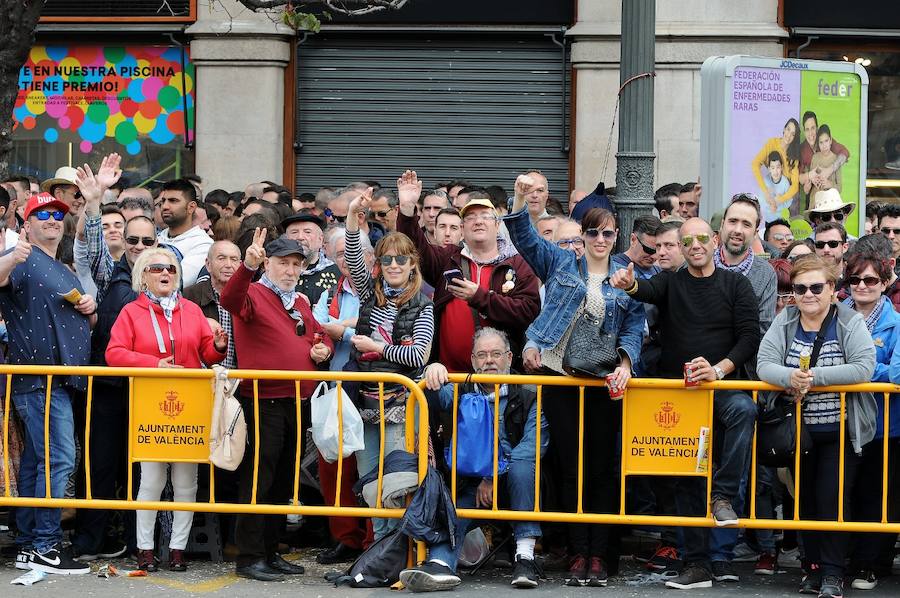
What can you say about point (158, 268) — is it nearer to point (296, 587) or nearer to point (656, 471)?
point (296, 587)

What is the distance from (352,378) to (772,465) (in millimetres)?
2403

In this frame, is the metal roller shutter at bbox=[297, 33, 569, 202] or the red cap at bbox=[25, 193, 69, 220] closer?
the red cap at bbox=[25, 193, 69, 220]

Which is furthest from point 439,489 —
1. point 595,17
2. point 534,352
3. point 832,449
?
point 595,17

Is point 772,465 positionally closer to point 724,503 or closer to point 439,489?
point 724,503

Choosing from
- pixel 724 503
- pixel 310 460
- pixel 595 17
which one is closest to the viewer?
pixel 724 503

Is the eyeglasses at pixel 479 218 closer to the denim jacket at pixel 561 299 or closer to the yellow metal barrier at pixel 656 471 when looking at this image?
the denim jacket at pixel 561 299

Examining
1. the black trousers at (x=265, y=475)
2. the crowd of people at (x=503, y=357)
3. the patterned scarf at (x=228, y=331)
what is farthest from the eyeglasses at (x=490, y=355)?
the patterned scarf at (x=228, y=331)

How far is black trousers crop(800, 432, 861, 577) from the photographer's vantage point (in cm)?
804

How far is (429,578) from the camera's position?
7.95 meters

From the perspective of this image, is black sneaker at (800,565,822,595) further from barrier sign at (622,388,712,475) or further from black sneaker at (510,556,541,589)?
black sneaker at (510,556,541,589)

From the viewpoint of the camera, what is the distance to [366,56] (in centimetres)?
1616

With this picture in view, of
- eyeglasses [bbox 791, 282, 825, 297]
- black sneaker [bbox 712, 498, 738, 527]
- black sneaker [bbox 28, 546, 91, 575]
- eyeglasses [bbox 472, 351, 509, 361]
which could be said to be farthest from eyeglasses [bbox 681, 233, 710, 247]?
black sneaker [bbox 28, 546, 91, 575]

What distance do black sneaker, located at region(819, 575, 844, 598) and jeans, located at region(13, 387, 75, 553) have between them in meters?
4.27

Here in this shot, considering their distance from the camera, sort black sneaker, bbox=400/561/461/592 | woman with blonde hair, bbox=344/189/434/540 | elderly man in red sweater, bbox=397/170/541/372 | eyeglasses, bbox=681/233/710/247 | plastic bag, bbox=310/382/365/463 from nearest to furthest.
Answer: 1. black sneaker, bbox=400/561/461/592
2. eyeglasses, bbox=681/233/710/247
3. plastic bag, bbox=310/382/365/463
4. woman with blonde hair, bbox=344/189/434/540
5. elderly man in red sweater, bbox=397/170/541/372
